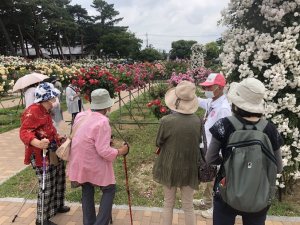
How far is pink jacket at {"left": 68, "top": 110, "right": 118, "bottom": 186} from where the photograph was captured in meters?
2.14

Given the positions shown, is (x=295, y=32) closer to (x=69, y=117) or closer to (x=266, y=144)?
(x=266, y=144)

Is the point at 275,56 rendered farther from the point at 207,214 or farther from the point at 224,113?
the point at 207,214

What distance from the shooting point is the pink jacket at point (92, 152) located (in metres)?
2.14

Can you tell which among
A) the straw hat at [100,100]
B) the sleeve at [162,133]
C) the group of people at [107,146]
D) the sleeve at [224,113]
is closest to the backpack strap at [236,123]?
the group of people at [107,146]

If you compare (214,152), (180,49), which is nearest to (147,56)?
(180,49)

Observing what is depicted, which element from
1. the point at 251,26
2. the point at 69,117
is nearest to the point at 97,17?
the point at 69,117

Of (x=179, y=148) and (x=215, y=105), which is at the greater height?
(x=215, y=105)

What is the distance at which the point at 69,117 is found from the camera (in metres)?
9.67

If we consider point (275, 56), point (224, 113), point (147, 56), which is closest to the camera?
point (224, 113)

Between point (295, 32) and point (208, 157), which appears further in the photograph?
point (295, 32)

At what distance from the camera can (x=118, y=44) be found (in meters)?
45.6

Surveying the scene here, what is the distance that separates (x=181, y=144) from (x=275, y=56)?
1.84m

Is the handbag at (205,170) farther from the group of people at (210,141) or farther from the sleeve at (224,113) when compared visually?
the sleeve at (224,113)

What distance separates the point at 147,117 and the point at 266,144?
7.78 m
